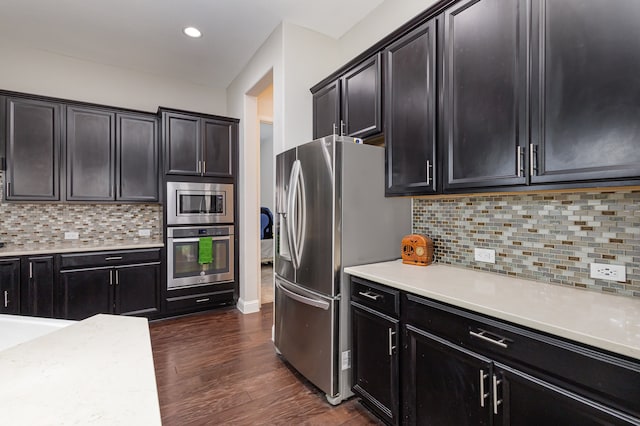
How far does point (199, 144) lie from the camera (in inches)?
149

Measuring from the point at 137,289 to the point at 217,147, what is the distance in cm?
190

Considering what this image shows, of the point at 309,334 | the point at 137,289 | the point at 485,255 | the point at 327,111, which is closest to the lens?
the point at 485,255

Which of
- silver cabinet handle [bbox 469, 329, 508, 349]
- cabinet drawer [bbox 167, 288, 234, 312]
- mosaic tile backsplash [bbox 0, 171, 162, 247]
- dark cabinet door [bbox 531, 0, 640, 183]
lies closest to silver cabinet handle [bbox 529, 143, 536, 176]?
dark cabinet door [bbox 531, 0, 640, 183]

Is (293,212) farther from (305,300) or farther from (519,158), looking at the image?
(519,158)

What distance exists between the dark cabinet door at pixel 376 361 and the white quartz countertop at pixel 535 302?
0.26m

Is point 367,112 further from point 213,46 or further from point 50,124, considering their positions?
point 50,124

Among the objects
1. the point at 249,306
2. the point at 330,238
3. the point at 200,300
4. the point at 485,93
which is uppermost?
the point at 485,93

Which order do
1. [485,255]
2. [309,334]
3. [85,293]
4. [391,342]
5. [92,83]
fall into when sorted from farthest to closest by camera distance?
[92,83] < [85,293] < [309,334] < [485,255] < [391,342]

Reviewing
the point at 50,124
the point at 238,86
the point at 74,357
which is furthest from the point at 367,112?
the point at 50,124

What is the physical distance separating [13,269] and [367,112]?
3.50 m

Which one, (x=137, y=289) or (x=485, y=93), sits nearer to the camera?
(x=485, y=93)

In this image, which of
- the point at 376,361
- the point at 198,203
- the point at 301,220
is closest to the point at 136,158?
the point at 198,203

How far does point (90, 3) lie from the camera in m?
Result: 2.65

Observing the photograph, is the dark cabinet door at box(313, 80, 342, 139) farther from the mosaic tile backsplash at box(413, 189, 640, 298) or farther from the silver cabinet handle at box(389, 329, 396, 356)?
the silver cabinet handle at box(389, 329, 396, 356)
